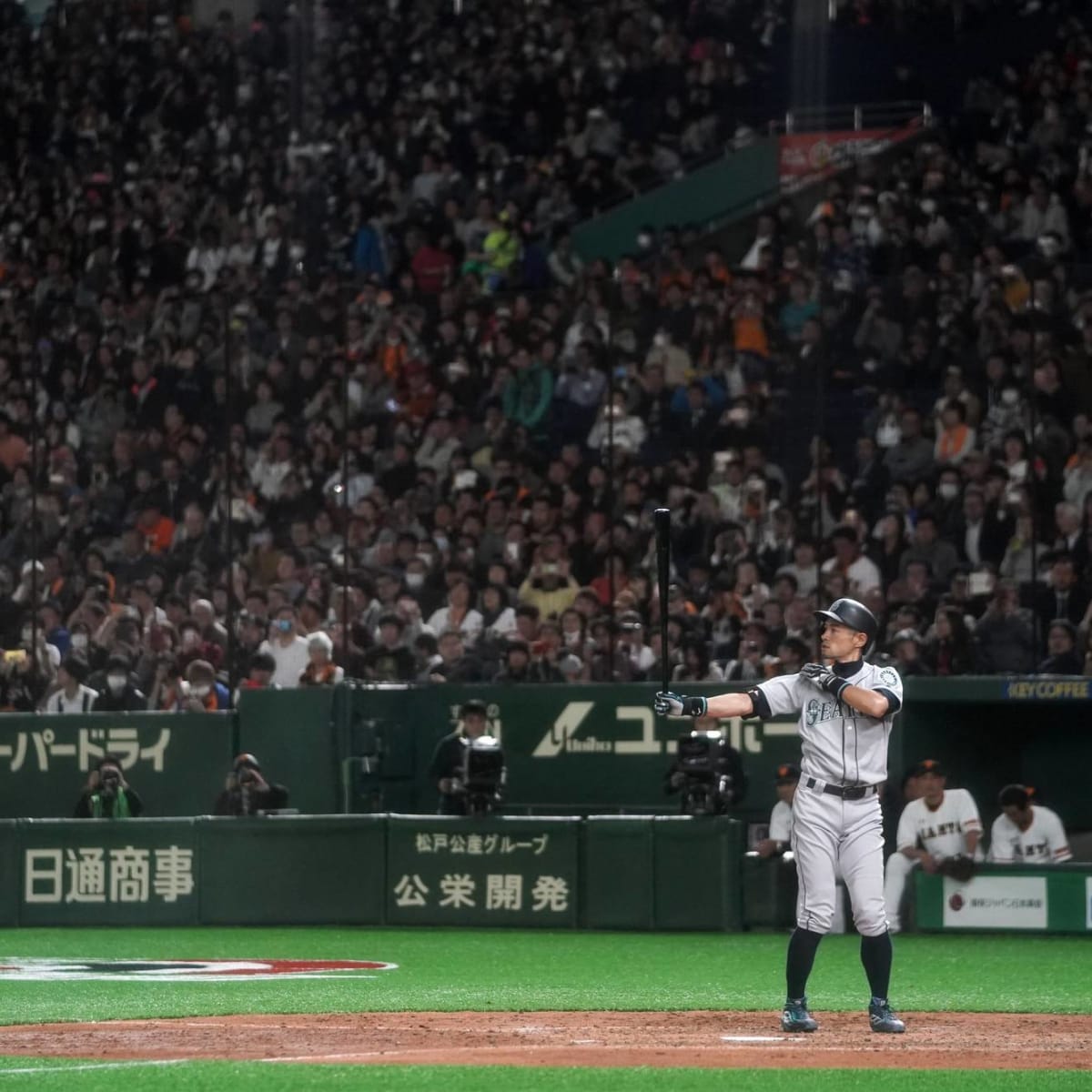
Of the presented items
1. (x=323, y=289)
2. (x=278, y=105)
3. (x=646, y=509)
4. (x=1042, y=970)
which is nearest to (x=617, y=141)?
(x=278, y=105)

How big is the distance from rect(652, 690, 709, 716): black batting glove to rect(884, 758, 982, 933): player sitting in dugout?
19.9 feet

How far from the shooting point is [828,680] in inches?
336

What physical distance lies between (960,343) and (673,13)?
9.63 m

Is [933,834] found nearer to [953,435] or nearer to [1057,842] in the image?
[1057,842]

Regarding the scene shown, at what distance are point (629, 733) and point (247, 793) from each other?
2.78 metres

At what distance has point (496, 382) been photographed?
1825cm

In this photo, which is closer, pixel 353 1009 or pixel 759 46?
pixel 353 1009

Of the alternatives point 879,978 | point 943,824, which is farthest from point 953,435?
point 879,978

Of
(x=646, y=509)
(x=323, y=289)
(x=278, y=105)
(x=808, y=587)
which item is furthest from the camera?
(x=278, y=105)

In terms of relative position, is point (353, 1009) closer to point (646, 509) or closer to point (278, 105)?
point (646, 509)

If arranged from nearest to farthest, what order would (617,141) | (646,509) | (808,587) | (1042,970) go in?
(1042,970), (808,587), (646,509), (617,141)

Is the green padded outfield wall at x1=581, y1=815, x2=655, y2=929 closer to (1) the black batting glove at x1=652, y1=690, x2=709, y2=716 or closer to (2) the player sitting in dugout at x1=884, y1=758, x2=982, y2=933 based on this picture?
(2) the player sitting in dugout at x1=884, y1=758, x2=982, y2=933

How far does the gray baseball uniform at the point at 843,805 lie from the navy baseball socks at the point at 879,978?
0.17 feet

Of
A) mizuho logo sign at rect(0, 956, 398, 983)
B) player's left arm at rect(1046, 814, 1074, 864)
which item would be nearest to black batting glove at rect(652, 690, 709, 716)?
mizuho logo sign at rect(0, 956, 398, 983)
